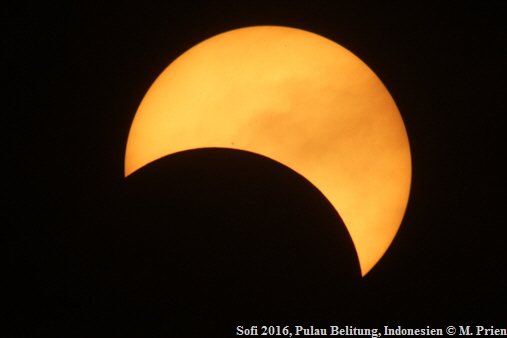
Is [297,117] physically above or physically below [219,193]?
above

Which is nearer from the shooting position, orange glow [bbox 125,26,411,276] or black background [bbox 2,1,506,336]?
black background [bbox 2,1,506,336]

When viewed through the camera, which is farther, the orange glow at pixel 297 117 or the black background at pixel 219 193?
the orange glow at pixel 297 117

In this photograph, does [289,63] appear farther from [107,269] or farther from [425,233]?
[107,269]

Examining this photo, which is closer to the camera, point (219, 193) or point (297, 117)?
point (219, 193)

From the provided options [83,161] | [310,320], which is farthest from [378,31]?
[83,161]
